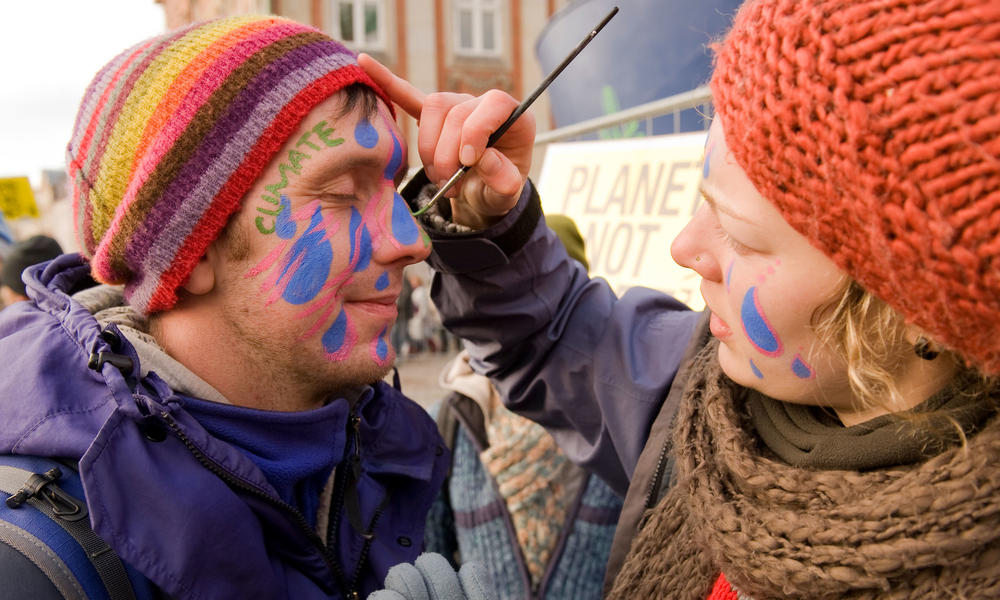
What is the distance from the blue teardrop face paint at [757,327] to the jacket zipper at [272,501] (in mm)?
955

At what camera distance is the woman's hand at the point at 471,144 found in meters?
1.64

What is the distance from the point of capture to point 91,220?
160 centimetres

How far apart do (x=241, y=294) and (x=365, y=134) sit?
0.46m

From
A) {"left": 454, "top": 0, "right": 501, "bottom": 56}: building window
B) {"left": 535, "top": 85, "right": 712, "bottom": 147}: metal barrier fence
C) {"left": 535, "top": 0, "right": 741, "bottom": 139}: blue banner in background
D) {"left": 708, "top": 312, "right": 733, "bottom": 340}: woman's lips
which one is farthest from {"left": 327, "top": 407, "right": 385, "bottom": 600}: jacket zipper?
{"left": 454, "top": 0, "right": 501, "bottom": 56}: building window

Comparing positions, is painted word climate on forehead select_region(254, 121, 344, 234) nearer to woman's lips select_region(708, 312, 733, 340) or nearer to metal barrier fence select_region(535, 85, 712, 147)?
woman's lips select_region(708, 312, 733, 340)

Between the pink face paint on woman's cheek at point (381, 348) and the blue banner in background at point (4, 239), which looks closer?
the pink face paint on woman's cheek at point (381, 348)

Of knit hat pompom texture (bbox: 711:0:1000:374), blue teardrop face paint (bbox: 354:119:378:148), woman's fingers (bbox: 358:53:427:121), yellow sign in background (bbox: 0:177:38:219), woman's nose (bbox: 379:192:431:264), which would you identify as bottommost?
yellow sign in background (bbox: 0:177:38:219)

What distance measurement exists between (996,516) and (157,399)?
4.50 ft

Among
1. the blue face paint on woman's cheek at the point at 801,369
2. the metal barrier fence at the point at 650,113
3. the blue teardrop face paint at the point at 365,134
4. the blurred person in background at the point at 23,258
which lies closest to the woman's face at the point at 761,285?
the blue face paint on woman's cheek at the point at 801,369

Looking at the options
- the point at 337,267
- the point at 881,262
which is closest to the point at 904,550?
the point at 881,262

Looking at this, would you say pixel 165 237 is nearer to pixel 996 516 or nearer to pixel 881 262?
pixel 881 262

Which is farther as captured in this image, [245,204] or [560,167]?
[560,167]

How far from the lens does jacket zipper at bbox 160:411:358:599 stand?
52.9 inches

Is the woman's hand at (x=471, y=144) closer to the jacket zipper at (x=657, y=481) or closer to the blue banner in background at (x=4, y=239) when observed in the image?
the jacket zipper at (x=657, y=481)
